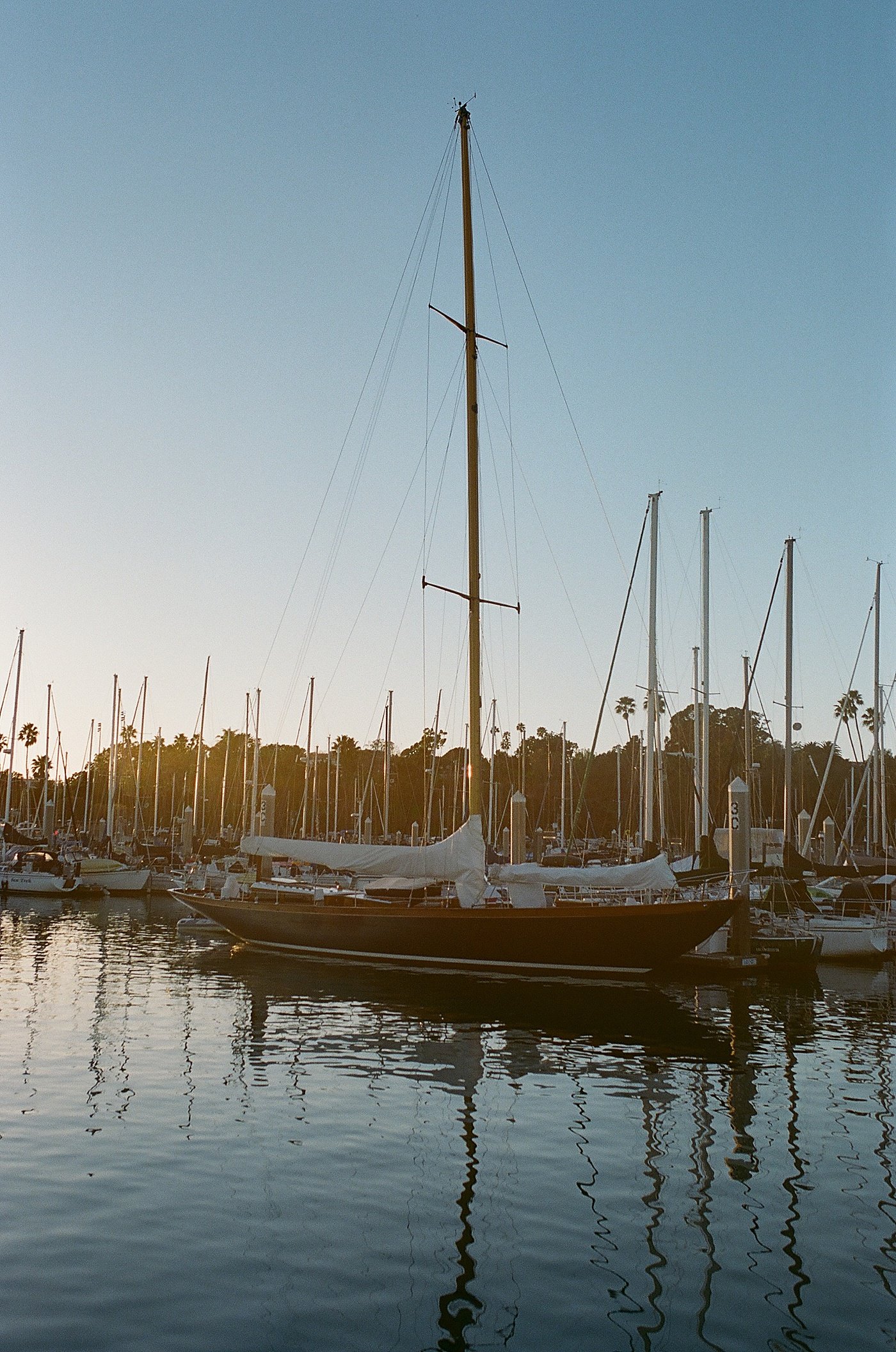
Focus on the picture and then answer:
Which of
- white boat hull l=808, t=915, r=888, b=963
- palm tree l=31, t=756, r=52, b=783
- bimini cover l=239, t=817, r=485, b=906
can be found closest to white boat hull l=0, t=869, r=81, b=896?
bimini cover l=239, t=817, r=485, b=906

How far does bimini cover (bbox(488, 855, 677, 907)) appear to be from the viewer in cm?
2708

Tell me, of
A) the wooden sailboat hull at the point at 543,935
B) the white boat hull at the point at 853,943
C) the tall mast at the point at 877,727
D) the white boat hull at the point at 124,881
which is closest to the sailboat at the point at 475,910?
the wooden sailboat hull at the point at 543,935

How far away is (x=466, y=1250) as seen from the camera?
893cm

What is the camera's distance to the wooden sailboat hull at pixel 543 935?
26453mm

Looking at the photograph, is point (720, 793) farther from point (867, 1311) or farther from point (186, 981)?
point (867, 1311)

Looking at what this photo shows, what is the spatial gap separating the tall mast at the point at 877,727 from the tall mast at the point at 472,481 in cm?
2640

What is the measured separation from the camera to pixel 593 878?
27.0 meters

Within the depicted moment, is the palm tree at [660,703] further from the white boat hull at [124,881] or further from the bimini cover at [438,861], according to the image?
the white boat hull at [124,881]

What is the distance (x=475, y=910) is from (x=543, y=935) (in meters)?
2.01

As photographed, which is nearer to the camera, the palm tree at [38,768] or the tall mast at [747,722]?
the tall mast at [747,722]

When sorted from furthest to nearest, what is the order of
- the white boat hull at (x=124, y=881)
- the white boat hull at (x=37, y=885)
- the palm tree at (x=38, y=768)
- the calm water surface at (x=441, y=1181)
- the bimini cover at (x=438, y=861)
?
the palm tree at (x=38, y=768), the white boat hull at (x=124, y=881), the white boat hull at (x=37, y=885), the bimini cover at (x=438, y=861), the calm water surface at (x=441, y=1181)

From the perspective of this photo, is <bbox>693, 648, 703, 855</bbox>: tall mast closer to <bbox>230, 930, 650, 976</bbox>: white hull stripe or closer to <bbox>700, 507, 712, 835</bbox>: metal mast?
<bbox>700, 507, 712, 835</bbox>: metal mast

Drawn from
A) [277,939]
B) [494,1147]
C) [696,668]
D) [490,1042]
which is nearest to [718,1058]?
[490,1042]

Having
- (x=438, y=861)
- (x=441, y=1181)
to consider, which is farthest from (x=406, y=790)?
(x=441, y=1181)
